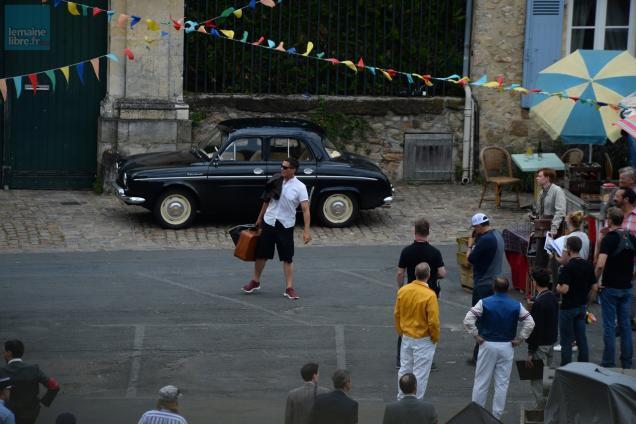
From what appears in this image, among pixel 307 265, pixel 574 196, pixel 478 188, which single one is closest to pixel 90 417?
pixel 307 265

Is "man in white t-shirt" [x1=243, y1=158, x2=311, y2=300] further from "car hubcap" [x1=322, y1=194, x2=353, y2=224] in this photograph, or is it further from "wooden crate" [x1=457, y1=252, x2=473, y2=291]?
"car hubcap" [x1=322, y1=194, x2=353, y2=224]

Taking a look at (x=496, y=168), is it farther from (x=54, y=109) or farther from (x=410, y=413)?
(x=410, y=413)

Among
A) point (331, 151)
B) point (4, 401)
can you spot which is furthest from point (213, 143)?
point (4, 401)

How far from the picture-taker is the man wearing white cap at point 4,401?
8.84m

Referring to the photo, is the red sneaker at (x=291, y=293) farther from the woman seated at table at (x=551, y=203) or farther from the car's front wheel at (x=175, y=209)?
the car's front wheel at (x=175, y=209)

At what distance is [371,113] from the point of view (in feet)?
70.1

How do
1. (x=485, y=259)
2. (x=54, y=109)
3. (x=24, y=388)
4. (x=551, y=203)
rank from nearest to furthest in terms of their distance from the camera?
(x=24, y=388)
(x=485, y=259)
(x=551, y=203)
(x=54, y=109)

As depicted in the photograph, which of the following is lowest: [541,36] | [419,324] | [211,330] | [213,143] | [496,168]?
[211,330]

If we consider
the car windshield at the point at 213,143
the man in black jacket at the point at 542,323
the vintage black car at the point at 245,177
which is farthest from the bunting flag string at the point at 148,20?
the man in black jacket at the point at 542,323

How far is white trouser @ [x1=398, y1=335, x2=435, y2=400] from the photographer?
1112 centimetres

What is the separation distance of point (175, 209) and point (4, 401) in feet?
28.8

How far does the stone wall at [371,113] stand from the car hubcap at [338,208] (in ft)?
10.0
